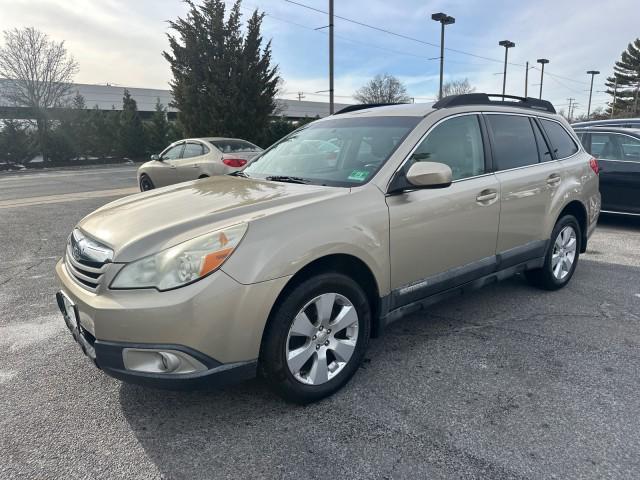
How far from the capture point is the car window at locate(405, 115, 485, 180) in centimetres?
326

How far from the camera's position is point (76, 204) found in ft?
34.2

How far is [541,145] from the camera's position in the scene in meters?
4.29

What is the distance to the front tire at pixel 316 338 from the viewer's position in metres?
2.44

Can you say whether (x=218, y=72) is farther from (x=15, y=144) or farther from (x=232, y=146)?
(x=15, y=144)

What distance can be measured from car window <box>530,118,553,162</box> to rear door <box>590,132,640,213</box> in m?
3.91

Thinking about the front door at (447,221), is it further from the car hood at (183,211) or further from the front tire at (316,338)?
the car hood at (183,211)

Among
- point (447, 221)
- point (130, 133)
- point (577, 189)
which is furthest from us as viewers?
point (130, 133)

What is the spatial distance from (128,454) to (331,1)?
16.4 metres

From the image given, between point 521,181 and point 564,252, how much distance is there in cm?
121

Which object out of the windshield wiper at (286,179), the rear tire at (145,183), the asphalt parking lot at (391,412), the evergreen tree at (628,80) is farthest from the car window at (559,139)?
the evergreen tree at (628,80)

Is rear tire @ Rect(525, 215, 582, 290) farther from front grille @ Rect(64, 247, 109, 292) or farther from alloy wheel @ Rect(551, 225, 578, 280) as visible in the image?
front grille @ Rect(64, 247, 109, 292)

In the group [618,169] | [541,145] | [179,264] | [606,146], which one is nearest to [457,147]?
[541,145]

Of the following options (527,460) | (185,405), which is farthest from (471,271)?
(185,405)

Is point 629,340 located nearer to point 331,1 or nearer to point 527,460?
point 527,460
